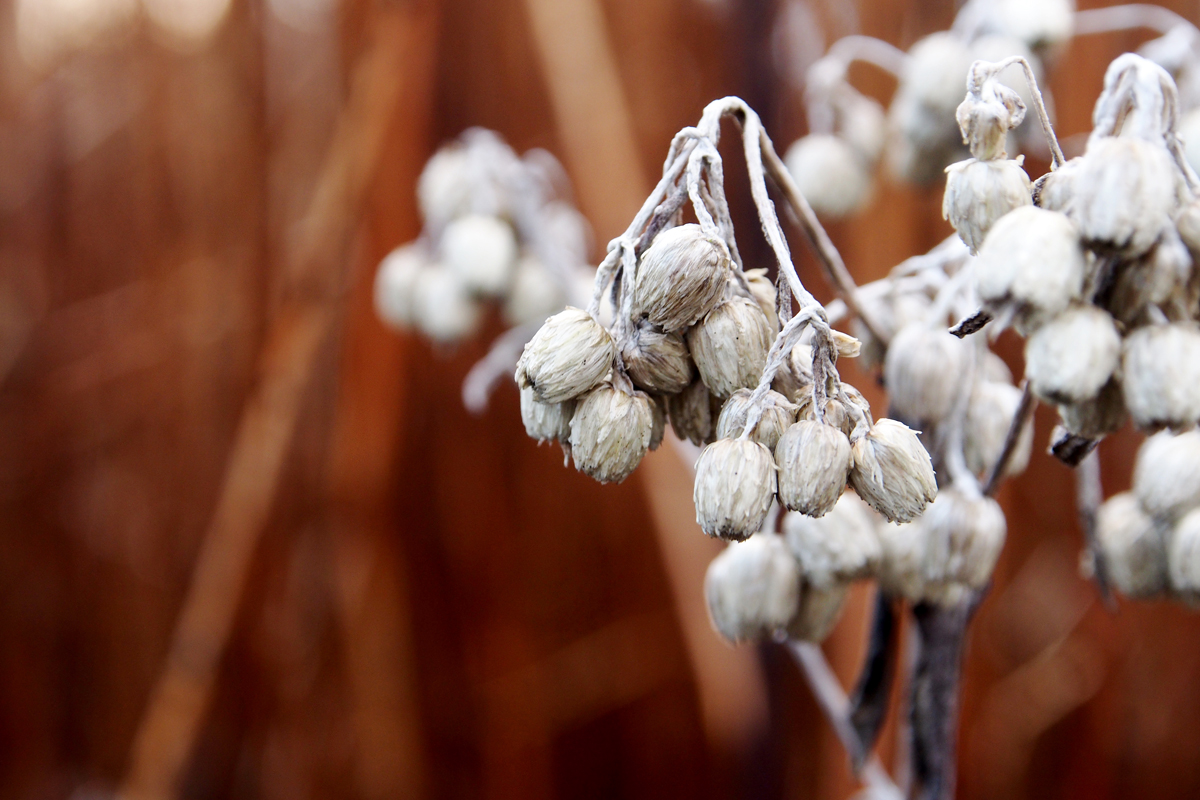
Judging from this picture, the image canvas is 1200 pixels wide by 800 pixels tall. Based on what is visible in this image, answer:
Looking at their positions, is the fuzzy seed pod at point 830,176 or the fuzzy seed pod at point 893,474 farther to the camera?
the fuzzy seed pod at point 830,176

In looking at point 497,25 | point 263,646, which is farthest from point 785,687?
point 497,25

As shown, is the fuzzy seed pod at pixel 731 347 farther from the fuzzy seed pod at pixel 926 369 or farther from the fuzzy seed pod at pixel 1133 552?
the fuzzy seed pod at pixel 1133 552

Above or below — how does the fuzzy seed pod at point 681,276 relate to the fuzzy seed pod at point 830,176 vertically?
below

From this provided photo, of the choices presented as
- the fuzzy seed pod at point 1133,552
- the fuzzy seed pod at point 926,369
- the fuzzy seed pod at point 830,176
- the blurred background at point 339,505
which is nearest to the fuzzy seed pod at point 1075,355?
the fuzzy seed pod at point 926,369

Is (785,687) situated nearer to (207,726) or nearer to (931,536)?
(931,536)

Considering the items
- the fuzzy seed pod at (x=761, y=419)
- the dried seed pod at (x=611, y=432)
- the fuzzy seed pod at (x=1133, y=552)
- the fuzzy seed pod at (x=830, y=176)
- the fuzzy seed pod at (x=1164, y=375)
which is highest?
the fuzzy seed pod at (x=830, y=176)

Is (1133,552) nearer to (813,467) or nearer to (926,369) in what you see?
(926,369)
